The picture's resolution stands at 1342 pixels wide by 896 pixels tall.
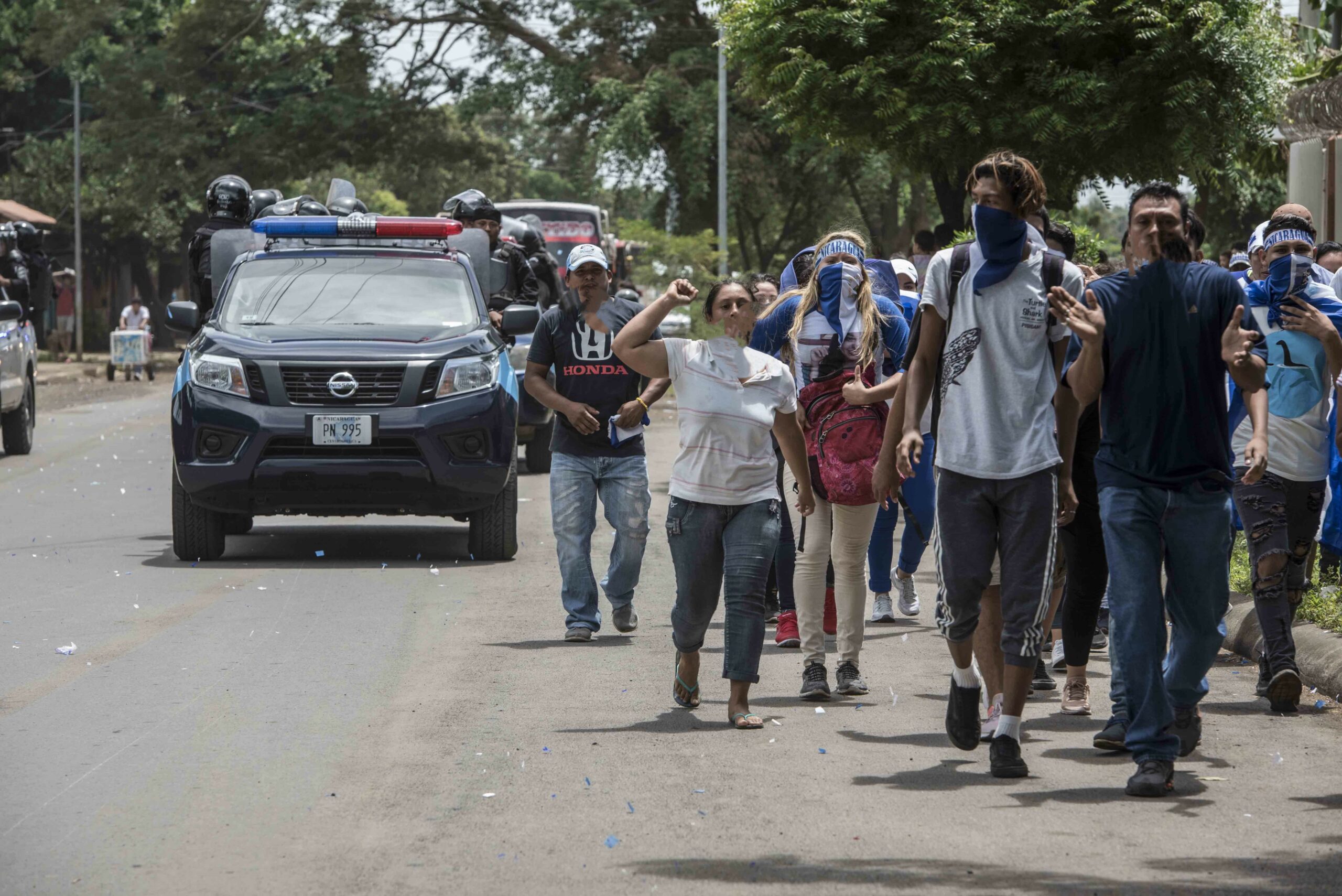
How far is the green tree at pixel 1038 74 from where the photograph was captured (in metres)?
17.6

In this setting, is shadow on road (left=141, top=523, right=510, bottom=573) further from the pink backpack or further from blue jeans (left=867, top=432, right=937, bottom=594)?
the pink backpack

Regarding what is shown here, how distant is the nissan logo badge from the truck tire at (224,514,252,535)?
1.94 m

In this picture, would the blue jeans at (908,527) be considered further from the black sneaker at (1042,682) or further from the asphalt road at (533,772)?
the black sneaker at (1042,682)

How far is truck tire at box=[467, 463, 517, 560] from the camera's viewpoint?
11938 millimetres

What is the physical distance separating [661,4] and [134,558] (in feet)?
99.0

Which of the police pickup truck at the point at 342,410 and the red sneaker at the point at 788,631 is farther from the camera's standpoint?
the police pickup truck at the point at 342,410

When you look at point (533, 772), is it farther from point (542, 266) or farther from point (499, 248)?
point (542, 266)

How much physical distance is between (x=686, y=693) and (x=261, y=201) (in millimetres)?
9152

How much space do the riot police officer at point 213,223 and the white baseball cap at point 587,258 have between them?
Answer: 5626 millimetres

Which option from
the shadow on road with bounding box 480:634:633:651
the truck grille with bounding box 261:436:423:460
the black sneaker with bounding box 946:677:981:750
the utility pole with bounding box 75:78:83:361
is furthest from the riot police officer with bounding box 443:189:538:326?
the utility pole with bounding box 75:78:83:361

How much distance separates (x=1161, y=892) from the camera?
15.6ft

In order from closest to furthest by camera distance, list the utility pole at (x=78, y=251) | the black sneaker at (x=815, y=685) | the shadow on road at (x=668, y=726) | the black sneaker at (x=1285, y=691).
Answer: the shadow on road at (x=668, y=726) < the black sneaker at (x=1285, y=691) < the black sneaker at (x=815, y=685) < the utility pole at (x=78, y=251)

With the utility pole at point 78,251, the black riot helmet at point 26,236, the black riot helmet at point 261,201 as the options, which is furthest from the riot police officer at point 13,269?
the utility pole at point 78,251

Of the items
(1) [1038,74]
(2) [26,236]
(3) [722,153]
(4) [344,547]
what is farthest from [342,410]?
(3) [722,153]
